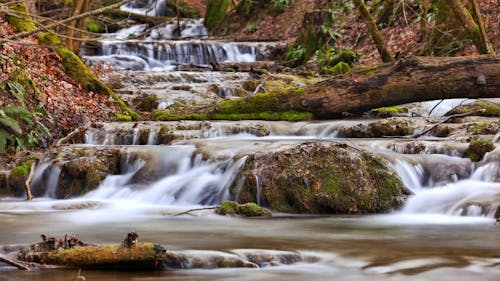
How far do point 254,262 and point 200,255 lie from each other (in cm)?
36

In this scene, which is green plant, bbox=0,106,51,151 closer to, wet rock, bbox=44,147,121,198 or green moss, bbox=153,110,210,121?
wet rock, bbox=44,147,121,198

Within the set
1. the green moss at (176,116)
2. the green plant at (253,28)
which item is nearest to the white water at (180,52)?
the green plant at (253,28)

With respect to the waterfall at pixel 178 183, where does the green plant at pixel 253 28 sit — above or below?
above

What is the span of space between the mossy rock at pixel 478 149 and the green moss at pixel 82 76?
6.64 meters

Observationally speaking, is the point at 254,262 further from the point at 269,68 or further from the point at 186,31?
the point at 186,31

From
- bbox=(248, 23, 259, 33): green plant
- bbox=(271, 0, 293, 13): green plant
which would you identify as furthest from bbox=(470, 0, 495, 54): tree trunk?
bbox=(248, 23, 259, 33): green plant

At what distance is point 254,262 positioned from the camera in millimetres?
4176

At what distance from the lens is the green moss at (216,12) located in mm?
29406

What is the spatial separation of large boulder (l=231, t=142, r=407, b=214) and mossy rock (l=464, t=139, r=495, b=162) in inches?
46.7

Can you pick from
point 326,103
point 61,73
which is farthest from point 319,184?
point 61,73

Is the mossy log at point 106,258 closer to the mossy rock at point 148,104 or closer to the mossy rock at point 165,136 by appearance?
the mossy rock at point 165,136

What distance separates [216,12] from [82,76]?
A: 18.3 metres

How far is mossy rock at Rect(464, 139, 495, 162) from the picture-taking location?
7.53m

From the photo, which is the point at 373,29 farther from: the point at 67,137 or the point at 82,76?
the point at 67,137
